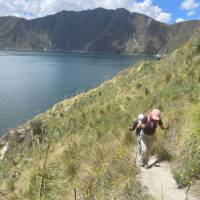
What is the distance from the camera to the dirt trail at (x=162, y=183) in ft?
20.8

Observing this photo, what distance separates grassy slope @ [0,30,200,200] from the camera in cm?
625

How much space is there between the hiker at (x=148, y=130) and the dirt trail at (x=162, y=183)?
299 mm

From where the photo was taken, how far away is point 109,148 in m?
9.27

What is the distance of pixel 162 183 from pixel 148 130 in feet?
4.19

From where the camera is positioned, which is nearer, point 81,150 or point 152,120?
point 152,120

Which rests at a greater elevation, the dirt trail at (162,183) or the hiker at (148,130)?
the hiker at (148,130)

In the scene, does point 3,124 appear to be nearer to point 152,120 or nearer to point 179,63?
point 179,63

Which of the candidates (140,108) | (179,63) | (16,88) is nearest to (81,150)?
(140,108)

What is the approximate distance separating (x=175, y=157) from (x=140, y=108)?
744 centimetres

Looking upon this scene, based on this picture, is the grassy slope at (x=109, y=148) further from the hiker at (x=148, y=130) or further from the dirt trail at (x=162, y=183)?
the hiker at (x=148, y=130)

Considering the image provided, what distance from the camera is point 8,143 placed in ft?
72.7

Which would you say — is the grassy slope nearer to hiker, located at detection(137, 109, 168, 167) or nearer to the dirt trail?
the dirt trail

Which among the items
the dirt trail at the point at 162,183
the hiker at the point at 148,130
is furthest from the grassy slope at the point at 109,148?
the hiker at the point at 148,130

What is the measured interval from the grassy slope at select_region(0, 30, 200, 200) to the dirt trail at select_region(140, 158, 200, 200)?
0.21 metres
